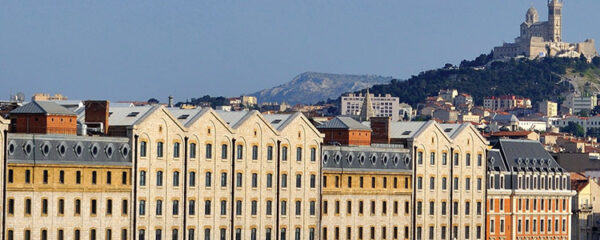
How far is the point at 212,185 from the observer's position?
443ft

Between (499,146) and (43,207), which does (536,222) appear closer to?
(499,146)

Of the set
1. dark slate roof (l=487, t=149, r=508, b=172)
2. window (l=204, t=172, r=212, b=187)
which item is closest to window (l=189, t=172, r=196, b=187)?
window (l=204, t=172, r=212, b=187)

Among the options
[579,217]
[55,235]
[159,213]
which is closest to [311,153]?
[159,213]

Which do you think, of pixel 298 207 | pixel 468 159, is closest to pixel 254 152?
pixel 298 207

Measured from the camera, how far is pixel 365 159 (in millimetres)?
147000

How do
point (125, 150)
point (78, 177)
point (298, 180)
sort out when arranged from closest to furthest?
point (78, 177), point (125, 150), point (298, 180)

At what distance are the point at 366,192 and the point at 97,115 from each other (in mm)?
24771

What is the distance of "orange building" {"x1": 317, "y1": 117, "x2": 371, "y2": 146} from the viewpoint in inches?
5886

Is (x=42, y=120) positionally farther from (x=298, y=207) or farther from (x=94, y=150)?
(x=298, y=207)

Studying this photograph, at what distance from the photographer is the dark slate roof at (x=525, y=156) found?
169750 mm

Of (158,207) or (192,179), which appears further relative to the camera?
(192,179)

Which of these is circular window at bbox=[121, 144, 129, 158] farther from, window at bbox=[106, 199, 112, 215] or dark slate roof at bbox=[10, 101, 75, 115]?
dark slate roof at bbox=[10, 101, 75, 115]

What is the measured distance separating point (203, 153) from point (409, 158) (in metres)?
22.9

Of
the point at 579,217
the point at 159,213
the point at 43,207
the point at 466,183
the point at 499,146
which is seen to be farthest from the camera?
the point at 579,217
